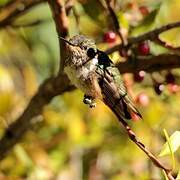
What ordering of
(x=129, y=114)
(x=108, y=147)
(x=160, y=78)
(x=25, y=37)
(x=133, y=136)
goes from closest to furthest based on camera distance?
(x=133, y=136) → (x=129, y=114) → (x=160, y=78) → (x=25, y=37) → (x=108, y=147)

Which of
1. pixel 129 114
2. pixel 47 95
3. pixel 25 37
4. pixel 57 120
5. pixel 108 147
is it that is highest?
pixel 129 114

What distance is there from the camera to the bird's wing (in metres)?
1.29

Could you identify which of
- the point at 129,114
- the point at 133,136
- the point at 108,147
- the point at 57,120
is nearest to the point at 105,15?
the point at 129,114

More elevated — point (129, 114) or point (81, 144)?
point (129, 114)

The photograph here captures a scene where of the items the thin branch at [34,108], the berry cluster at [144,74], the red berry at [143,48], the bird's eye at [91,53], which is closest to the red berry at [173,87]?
the berry cluster at [144,74]

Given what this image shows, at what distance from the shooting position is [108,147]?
272 centimetres

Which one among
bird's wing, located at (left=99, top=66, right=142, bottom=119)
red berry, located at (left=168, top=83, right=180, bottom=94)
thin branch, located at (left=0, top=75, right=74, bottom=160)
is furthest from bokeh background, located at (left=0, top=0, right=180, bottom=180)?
bird's wing, located at (left=99, top=66, right=142, bottom=119)

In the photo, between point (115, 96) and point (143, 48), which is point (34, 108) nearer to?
point (143, 48)

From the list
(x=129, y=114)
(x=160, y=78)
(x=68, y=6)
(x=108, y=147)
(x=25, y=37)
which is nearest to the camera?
(x=129, y=114)

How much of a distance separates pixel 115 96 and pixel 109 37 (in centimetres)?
42

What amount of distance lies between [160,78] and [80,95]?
81 cm

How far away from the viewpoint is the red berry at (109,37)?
5.56 ft

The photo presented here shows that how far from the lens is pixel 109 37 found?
169cm

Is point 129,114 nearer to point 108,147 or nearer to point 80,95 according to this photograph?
point 80,95
